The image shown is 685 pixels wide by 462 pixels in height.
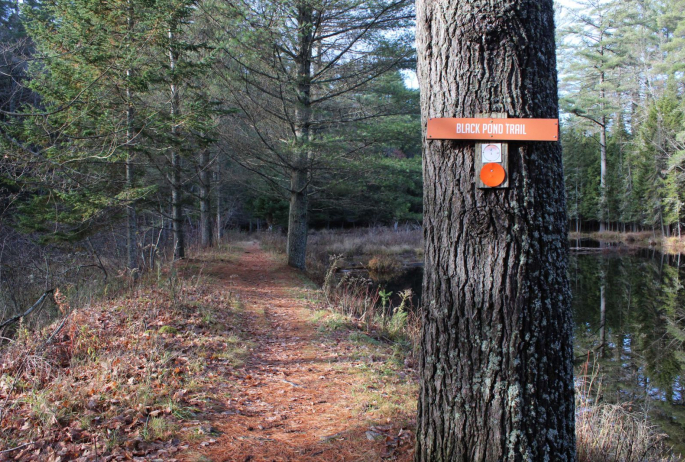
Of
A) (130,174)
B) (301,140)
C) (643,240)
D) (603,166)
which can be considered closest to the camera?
(130,174)

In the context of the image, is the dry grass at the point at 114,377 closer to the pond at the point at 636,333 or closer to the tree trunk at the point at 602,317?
the pond at the point at 636,333

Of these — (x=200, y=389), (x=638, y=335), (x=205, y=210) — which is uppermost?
(x=205, y=210)

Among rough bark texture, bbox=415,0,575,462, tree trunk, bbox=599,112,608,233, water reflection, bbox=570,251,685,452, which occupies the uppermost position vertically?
tree trunk, bbox=599,112,608,233

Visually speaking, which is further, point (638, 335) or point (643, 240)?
point (643, 240)

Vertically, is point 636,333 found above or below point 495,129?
below

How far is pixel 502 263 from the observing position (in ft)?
7.32

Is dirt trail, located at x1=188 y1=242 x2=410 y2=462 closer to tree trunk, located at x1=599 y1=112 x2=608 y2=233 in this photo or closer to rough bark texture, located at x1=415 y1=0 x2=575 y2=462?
rough bark texture, located at x1=415 y1=0 x2=575 y2=462

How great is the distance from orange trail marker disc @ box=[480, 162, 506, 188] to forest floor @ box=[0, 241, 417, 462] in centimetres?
177

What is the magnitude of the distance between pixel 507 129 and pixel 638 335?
30.8 ft

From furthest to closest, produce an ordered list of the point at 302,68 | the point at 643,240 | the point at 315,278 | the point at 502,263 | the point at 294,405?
the point at 643,240 → the point at 315,278 → the point at 302,68 → the point at 294,405 → the point at 502,263

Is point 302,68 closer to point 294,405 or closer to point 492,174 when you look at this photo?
point 294,405

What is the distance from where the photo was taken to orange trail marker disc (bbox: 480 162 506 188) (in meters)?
2.23

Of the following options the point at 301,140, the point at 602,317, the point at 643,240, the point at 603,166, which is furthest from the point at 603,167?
the point at 301,140

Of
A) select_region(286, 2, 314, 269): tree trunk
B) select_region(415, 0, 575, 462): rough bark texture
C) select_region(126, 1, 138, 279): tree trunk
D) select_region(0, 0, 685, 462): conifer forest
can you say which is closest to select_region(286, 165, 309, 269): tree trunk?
select_region(286, 2, 314, 269): tree trunk
